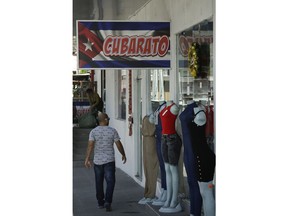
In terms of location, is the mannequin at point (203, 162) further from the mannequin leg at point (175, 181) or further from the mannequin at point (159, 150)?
the mannequin at point (159, 150)

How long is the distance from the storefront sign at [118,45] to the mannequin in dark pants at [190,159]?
1737 mm

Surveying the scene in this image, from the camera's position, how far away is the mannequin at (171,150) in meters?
10.7

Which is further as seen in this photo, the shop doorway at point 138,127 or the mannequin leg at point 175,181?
the shop doorway at point 138,127

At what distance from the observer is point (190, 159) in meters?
9.23

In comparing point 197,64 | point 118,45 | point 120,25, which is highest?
point 120,25

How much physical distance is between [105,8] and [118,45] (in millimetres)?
4220

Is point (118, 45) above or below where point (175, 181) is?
above

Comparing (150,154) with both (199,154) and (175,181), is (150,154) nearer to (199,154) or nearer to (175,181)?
(175,181)

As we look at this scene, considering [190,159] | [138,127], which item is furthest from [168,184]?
[138,127]

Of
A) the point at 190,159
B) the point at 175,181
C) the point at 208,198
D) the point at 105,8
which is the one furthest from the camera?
the point at 105,8

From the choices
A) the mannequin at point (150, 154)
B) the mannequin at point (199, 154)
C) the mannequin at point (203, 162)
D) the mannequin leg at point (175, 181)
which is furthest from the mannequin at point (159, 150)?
the mannequin at point (203, 162)

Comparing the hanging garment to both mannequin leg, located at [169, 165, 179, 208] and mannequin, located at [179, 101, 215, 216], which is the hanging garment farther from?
mannequin, located at [179, 101, 215, 216]
